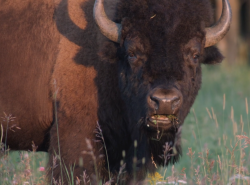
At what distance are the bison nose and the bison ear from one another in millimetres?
1055

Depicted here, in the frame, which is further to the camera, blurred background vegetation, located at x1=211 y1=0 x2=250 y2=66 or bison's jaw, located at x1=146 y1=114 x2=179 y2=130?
blurred background vegetation, located at x1=211 y1=0 x2=250 y2=66

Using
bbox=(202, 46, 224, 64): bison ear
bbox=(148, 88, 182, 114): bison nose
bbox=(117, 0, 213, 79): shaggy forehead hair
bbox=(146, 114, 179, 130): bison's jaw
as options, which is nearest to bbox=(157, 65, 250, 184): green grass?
bbox=(202, 46, 224, 64): bison ear

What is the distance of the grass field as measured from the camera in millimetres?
4395

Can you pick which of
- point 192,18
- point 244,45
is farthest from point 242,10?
point 192,18

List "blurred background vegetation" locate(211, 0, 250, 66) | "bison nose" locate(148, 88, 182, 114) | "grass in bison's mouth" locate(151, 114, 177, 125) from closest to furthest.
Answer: "bison nose" locate(148, 88, 182, 114), "grass in bison's mouth" locate(151, 114, 177, 125), "blurred background vegetation" locate(211, 0, 250, 66)

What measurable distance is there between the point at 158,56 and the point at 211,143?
3733 mm

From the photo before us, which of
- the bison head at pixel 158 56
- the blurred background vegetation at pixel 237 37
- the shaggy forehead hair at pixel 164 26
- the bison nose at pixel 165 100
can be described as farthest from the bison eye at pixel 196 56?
the blurred background vegetation at pixel 237 37

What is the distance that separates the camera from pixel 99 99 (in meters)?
4.89

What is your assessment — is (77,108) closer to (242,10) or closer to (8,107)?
(8,107)

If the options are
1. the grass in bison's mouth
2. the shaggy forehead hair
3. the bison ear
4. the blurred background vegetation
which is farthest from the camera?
the blurred background vegetation

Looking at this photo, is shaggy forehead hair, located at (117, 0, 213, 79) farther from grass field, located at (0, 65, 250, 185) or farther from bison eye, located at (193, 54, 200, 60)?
grass field, located at (0, 65, 250, 185)

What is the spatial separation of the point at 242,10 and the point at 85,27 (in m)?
23.9

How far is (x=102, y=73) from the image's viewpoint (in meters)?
4.95

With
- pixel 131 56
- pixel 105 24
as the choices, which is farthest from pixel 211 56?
pixel 105 24
